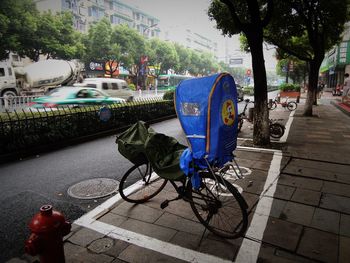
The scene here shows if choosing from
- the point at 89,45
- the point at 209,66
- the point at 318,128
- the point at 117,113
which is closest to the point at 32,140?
the point at 117,113

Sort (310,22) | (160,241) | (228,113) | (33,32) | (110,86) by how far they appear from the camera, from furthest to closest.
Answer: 1. (33,32)
2. (110,86)
3. (310,22)
4. (160,241)
5. (228,113)

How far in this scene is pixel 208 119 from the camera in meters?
3.13

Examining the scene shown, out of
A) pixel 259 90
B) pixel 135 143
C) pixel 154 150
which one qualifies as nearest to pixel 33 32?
pixel 259 90

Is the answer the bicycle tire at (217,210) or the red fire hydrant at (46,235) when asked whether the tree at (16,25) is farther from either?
the red fire hydrant at (46,235)

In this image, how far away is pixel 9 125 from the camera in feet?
23.2

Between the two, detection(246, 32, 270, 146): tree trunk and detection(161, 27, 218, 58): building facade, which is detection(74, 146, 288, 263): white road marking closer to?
detection(246, 32, 270, 146): tree trunk

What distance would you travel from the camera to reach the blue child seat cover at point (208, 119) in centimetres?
314

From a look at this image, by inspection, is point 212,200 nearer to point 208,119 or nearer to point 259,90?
point 208,119

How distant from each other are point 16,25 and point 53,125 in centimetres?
2198

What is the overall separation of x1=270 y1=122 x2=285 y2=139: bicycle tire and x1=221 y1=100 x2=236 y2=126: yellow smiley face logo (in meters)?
6.07

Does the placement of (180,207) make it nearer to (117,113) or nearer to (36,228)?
(36,228)

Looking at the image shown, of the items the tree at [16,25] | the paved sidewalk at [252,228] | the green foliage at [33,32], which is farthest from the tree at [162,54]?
the paved sidewalk at [252,228]

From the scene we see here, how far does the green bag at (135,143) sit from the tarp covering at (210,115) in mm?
746

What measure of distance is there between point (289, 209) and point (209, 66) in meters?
73.0
